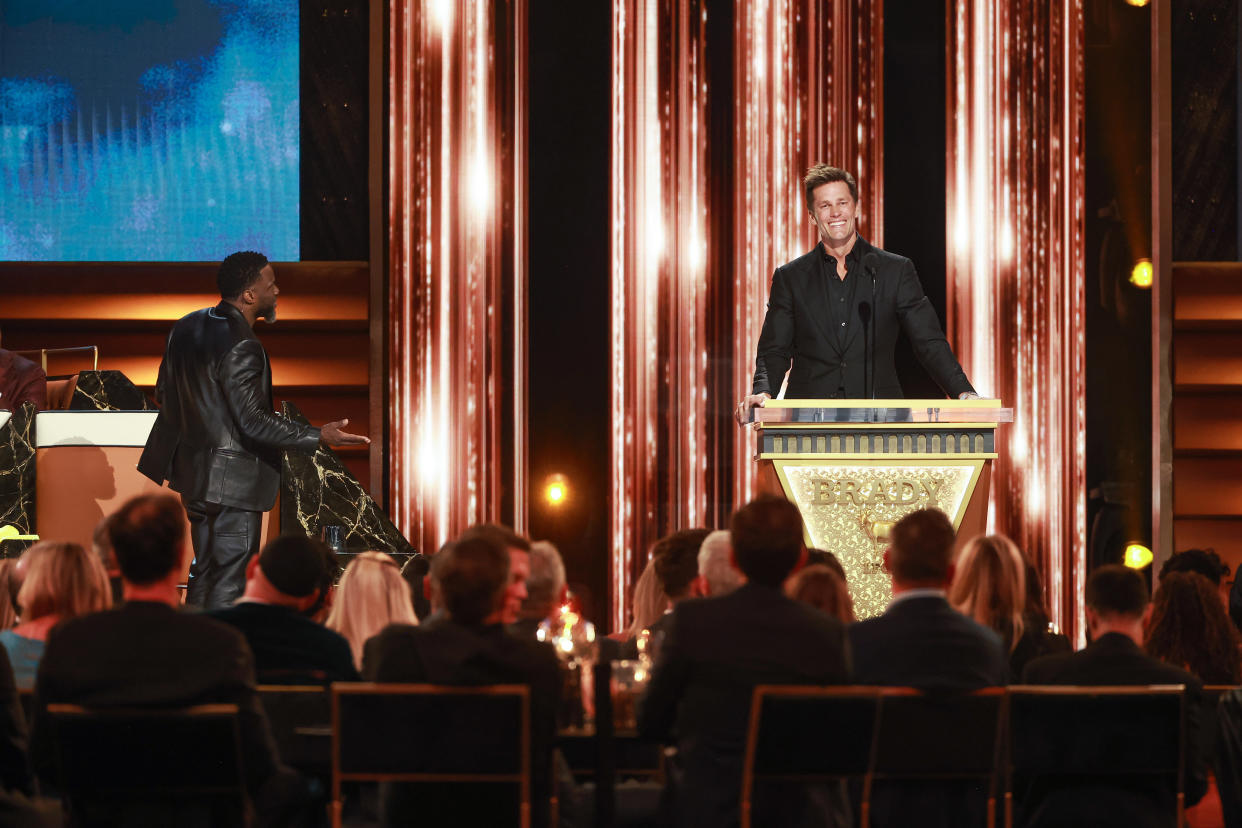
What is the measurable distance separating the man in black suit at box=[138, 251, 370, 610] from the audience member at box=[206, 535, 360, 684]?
1442 millimetres

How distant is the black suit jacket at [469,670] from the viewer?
2.28 metres

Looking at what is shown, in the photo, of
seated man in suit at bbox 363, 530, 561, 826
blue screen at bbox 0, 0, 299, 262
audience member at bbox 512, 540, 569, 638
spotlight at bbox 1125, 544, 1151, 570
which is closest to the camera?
seated man in suit at bbox 363, 530, 561, 826

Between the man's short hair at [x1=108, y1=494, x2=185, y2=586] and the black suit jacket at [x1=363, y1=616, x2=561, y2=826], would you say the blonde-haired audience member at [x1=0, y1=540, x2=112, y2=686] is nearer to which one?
the man's short hair at [x1=108, y1=494, x2=185, y2=586]

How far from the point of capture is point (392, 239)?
6004 mm

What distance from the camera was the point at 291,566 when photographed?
8.63 ft

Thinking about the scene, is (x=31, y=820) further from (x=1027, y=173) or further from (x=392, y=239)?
(x=1027, y=173)

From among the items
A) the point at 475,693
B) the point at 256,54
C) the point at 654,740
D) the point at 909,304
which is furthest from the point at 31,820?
the point at 256,54

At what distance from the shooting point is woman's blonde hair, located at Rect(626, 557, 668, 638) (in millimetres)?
3285

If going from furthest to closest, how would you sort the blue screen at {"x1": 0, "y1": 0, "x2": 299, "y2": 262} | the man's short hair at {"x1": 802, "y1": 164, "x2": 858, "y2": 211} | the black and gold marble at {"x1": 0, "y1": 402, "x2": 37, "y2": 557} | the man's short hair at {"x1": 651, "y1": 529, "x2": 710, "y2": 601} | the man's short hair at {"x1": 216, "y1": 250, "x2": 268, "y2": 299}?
the blue screen at {"x1": 0, "y1": 0, "x2": 299, "y2": 262} < the black and gold marble at {"x1": 0, "y1": 402, "x2": 37, "y2": 557} < the man's short hair at {"x1": 216, "y1": 250, "x2": 268, "y2": 299} < the man's short hair at {"x1": 802, "y1": 164, "x2": 858, "y2": 211} < the man's short hair at {"x1": 651, "y1": 529, "x2": 710, "y2": 601}

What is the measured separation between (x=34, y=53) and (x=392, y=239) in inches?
88.4

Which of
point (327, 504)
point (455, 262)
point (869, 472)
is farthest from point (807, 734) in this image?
point (455, 262)

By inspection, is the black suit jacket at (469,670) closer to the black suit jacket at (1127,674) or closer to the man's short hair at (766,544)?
the man's short hair at (766,544)

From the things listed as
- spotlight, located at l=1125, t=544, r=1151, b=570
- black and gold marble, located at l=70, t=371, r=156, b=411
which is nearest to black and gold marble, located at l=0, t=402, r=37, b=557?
black and gold marble, located at l=70, t=371, r=156, b=411

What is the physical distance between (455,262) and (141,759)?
399 cm
